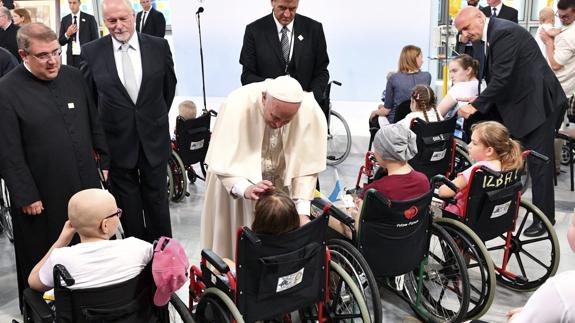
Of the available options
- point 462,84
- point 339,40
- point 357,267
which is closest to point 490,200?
point 357,267

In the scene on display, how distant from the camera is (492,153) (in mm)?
3143

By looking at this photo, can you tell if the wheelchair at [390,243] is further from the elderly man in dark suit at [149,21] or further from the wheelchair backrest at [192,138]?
the elderly man in dark suit at [149,21]

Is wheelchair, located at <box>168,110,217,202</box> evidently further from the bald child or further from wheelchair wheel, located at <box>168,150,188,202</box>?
the bald child

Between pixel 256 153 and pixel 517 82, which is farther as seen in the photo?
pixel 517 82

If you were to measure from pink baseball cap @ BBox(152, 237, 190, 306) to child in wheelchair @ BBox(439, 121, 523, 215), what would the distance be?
1.54 m

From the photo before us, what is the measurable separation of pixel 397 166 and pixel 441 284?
2.11 ft

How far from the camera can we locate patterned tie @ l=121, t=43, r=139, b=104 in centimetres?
324

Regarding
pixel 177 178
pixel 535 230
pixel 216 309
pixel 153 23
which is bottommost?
pixel 535 230

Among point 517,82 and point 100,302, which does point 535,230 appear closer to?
point 517,82

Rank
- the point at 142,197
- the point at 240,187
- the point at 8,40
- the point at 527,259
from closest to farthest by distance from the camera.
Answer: the point at 240,187 → the point at 142,197 → the point at 527,259 → the point at 8,40

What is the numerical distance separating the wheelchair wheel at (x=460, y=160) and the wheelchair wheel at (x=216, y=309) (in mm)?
2346

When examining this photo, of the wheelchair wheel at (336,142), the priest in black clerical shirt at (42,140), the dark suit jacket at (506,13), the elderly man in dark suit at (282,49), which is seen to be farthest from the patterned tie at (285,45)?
the dark suit jacket at (506,13)

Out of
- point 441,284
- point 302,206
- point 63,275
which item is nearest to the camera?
point 63,275

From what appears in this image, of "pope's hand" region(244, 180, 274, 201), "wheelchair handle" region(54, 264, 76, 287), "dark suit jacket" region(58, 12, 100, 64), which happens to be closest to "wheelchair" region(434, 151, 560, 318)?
"pope's hand" region(244, 180, 274, 201)
